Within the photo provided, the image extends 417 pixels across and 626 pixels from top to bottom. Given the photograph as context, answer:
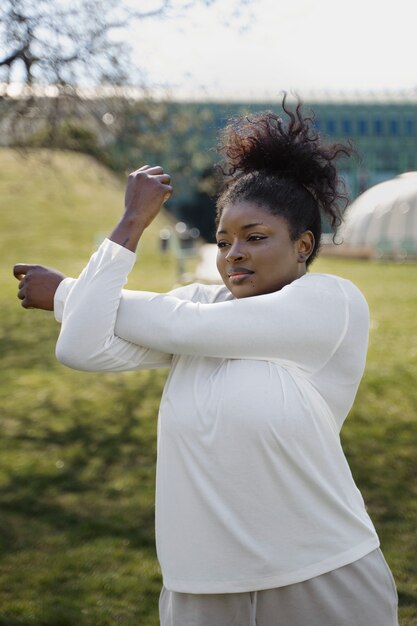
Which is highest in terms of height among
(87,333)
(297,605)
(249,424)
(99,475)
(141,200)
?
(141,200)

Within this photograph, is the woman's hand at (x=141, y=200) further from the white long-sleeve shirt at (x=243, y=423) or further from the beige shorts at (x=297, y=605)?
the beige shorts at (x=297, y=605)

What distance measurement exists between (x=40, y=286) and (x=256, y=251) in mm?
533

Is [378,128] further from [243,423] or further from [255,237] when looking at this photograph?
[243,423]

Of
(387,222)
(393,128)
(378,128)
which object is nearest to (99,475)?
(387,222)

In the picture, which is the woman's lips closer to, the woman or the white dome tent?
the woman

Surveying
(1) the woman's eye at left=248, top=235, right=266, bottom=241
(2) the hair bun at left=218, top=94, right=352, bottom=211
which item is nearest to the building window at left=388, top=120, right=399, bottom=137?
(2) the hair bun at left=218, top=94, right=352, bottom=211

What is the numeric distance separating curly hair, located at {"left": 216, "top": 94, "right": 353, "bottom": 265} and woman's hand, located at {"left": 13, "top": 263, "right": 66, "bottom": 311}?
1.55 ft

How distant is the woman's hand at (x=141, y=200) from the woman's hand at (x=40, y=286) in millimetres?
222

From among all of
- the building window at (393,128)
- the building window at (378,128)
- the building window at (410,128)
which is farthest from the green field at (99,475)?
the building window at (410,128)

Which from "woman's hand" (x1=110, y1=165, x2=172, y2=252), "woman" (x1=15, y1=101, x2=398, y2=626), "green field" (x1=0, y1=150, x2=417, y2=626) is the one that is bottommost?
"green field" (x1=0, y1=150, x2=417, y2=626)

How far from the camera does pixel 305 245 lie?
2.14m

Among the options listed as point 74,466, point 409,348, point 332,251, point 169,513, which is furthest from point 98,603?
point 332,251

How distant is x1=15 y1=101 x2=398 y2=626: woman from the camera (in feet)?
6.23

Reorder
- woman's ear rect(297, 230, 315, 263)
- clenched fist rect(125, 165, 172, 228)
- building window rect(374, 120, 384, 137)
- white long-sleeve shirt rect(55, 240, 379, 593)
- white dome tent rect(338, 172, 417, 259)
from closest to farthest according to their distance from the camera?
white long-sleeve shirt rect(55, 240, 379, 593), clenched fist rect(125, 165, 172, 228), woman's ear rect(297, 230, 315, 263), white dome tent rect(338, 172, 417, 259), building window rect(374, 120, 384, 137)
